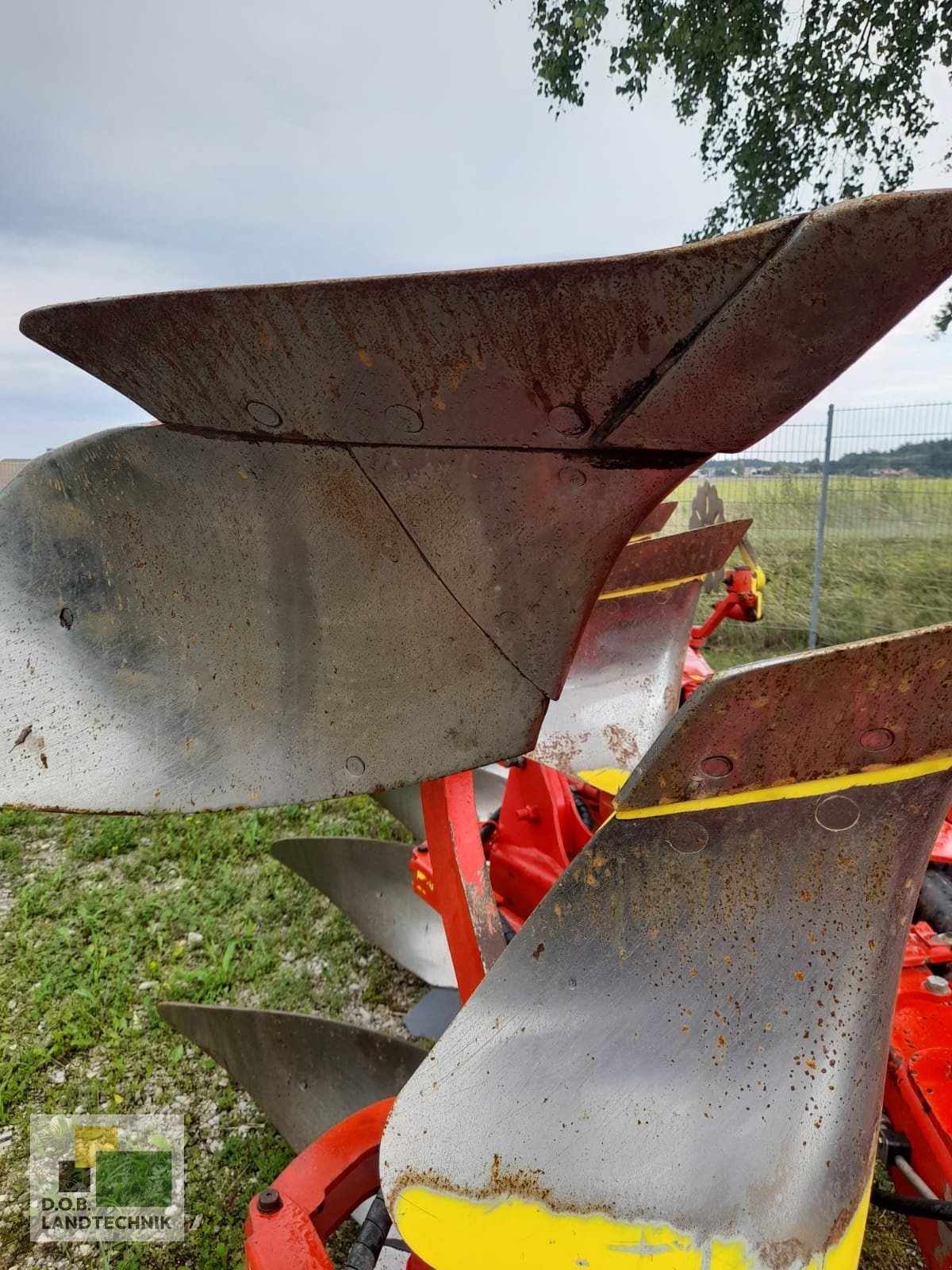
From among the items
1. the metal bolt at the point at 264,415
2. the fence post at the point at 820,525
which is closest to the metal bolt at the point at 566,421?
the metal bolt at the point at 264,415

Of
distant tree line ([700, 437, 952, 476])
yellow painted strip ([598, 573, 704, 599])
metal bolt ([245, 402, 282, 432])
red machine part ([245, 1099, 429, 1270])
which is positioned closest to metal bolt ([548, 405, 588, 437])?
metal bolt ([245, 402, 282, 432])

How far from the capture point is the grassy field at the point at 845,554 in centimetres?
554

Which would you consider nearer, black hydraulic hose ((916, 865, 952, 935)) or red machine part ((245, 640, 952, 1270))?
red machine part ((245, 640, 952, 1270))

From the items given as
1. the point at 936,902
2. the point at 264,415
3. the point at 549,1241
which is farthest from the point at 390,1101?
the point at 936,902

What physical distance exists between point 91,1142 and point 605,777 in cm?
151

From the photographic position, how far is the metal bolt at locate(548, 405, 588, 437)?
0.78m

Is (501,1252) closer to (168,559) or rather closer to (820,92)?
(168,559)

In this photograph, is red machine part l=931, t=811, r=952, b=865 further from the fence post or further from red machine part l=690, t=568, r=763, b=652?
the fence post

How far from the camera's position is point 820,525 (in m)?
5.93

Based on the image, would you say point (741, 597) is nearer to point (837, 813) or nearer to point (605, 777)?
point (605, 777)

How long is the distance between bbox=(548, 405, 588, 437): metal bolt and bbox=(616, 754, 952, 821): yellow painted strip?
1.23ft

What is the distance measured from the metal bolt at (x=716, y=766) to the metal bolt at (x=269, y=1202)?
93 centimetres

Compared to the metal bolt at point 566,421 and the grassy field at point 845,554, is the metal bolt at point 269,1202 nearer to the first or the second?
the metal bolt at point 566,421

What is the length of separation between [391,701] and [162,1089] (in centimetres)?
173
